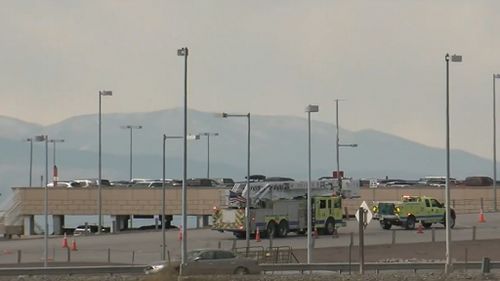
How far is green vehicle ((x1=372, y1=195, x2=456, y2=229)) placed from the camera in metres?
77.9

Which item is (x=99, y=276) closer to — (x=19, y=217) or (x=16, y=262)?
(x=16, y=262)

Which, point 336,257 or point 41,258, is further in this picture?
point 41,258

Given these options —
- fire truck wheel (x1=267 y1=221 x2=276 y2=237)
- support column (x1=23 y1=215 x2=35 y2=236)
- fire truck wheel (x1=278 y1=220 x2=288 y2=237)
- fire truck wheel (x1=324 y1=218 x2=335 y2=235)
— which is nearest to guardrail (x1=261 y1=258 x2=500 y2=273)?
fire truck wheel (x1=267 y1=221 x2=276 y2=237)

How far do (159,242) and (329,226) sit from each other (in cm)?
1027

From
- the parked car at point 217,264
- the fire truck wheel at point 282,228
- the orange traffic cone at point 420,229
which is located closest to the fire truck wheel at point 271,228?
the fire truck wheel at point 282,228

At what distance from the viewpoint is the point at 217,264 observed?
4812 cm

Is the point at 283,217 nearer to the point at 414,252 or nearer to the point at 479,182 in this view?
the point at 414,252

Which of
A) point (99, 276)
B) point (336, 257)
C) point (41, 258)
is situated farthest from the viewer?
point (41, 258)

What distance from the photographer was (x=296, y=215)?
74.9 meters

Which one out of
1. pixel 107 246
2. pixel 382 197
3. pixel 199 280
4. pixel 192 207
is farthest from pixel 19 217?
pixel 199 280

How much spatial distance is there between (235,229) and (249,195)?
13.5ft

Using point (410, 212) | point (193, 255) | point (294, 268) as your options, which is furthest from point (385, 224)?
point (193, 255)

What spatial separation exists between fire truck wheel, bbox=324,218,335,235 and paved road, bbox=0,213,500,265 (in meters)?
0.84

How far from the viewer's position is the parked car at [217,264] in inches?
1884
